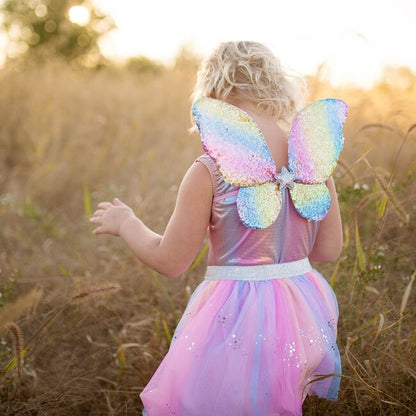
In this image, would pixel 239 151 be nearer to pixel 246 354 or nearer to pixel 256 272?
pixel 256 272

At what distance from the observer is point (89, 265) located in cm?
284

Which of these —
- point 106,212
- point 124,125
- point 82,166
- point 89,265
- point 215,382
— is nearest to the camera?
point 215,382

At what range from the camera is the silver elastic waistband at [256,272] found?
1403mm

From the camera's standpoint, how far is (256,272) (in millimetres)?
1404

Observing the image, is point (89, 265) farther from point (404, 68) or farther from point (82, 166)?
point (404, 68)

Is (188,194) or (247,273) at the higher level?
(188,194)

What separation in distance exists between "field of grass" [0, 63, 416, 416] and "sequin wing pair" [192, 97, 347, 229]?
35 cm

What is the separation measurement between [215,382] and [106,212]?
65 cm

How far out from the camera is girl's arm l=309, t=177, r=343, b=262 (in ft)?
5.08

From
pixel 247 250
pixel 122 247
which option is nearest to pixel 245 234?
pixel 247 250

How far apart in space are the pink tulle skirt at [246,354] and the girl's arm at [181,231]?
145mm

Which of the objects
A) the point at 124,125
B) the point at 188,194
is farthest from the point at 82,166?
the point at 188,194

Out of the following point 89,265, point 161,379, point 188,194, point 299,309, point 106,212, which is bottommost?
point 89,265

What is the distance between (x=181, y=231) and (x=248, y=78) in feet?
1.63
